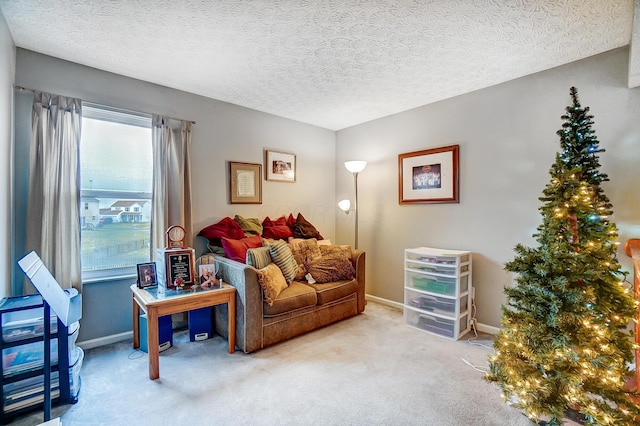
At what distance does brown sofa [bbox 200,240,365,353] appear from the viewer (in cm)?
250

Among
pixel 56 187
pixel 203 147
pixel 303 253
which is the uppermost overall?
pixel 203 147

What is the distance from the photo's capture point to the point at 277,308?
2.62 metres

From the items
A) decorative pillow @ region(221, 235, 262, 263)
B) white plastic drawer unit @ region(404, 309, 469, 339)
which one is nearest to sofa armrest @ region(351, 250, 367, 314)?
white plastic drawer unit @ region(404, 309, 469, 339)

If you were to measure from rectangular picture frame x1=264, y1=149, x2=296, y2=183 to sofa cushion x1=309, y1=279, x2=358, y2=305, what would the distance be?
159 cm

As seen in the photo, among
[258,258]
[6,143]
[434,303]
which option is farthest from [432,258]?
[6,143]

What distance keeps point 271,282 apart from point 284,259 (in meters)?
0.41

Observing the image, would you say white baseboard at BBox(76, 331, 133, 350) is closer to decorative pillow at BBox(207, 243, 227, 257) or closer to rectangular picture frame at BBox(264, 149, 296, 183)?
decorative pillow at BBox(207, 243, 227, 257)

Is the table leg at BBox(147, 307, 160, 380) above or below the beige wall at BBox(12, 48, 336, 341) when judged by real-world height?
below

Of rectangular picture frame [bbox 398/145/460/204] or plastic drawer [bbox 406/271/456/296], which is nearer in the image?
plastic drawer [bbox 406/271/456/296]

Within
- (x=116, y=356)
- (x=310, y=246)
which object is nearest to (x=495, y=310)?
(x=310, y=246)

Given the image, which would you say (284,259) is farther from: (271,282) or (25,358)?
(25,358)

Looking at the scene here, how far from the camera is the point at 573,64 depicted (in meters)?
2.46

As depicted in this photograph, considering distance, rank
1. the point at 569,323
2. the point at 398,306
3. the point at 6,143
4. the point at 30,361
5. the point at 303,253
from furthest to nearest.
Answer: the point at 398,306 → the point at 303,253 → the point at 6,143 → the point at 30,361 → the point at 569,323

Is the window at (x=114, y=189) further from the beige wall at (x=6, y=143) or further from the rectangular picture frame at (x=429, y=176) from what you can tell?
the rectangular picture frame at (x=429, y=176)
